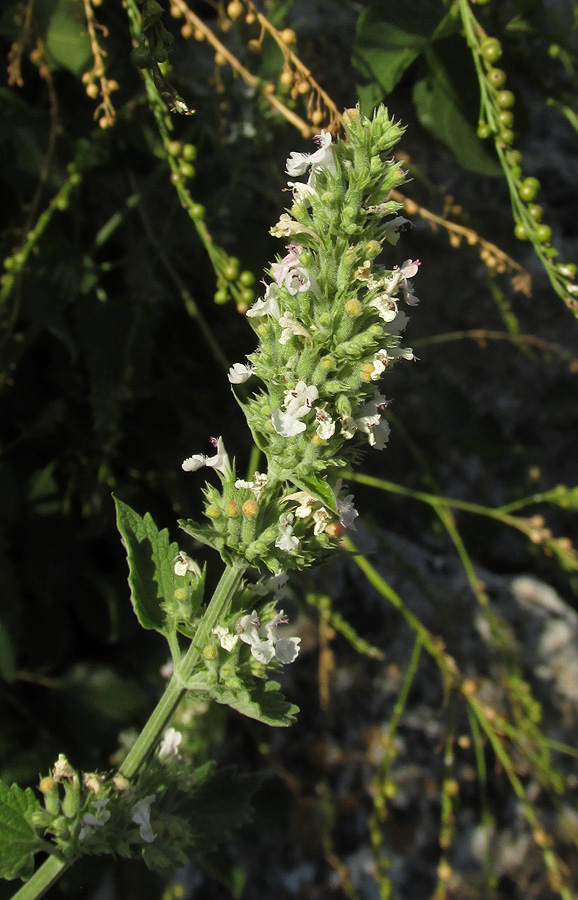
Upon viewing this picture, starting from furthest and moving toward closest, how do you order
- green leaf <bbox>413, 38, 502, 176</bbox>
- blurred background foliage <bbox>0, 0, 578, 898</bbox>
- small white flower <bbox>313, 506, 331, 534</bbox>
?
green leaf <bbox>413, 38, 502, 176</bbox> → blurred background foliage <bbox>0, 0, 578, 898</bbox> → small white flower <bbox>313, 506, 331, 534</bbox>

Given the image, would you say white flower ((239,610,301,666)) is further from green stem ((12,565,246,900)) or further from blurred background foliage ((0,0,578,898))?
blurred background foliage ((0,0,578,898))

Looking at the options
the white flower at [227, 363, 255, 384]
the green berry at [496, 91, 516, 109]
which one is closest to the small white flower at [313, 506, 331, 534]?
the white flower at [227, 363, 255, 384]

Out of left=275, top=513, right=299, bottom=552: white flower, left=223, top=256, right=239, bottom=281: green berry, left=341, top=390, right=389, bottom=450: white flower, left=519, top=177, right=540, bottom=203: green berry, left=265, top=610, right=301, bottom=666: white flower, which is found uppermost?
left=519, top=177, right=540, bottom=203: green berry

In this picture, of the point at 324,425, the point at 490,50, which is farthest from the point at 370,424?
the point at 490,50

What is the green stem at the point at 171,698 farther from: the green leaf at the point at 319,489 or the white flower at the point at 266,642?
the green leaf at the point at 319,489

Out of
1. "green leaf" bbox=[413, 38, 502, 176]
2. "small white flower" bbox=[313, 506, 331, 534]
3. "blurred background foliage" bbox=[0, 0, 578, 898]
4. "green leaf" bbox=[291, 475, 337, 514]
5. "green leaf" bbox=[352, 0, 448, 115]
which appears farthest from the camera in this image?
"green leaf" bbox=[413, 38, 502, 176]

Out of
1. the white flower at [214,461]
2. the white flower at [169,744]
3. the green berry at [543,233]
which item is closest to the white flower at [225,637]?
the white flower at [214,461]

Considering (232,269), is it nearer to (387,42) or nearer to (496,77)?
(496,77)
